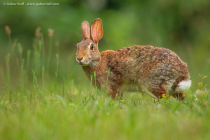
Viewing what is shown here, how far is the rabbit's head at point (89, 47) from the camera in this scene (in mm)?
5445

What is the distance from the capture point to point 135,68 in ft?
18.4

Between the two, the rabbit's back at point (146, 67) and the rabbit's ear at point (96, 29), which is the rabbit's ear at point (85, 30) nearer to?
the rabbit's ear at point (96, 29)

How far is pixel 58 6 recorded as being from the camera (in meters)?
11.1

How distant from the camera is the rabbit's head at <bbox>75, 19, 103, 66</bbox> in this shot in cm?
545

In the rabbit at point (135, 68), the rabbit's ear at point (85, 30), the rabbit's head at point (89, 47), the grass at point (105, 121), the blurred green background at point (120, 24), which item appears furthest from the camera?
the blurred green background at point (120, 24)

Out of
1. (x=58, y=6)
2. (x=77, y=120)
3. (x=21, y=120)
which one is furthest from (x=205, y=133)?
(x=58, y=6)

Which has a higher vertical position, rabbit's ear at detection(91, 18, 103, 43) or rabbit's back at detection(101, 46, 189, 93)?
rabbit's ear at detection(91, 18, 103, 43)

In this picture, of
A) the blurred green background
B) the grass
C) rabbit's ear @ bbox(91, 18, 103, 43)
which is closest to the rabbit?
rabbit's ear @ bbox(91, 18, 103, 43)

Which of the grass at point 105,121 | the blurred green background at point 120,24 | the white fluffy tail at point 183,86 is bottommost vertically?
the grass at point 105,121

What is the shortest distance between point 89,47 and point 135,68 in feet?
2.84

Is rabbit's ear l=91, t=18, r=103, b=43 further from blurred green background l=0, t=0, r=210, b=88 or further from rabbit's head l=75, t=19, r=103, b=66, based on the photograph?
blurred green background l=0, t=0, r=210, b=88

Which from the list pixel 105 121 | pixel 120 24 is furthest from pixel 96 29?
pixel 120 24

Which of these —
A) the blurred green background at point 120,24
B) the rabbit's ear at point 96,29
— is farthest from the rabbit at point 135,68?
the blurred green background at point 120,24

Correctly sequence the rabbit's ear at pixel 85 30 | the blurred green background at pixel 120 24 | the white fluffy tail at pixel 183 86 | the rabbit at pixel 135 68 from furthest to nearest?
the blurred green background at pixel 120 24 < the rabbit's ear at pixel 85 30 < the rabbit at pixel 135 68 < the white fluffy tail at pixel 183 86
